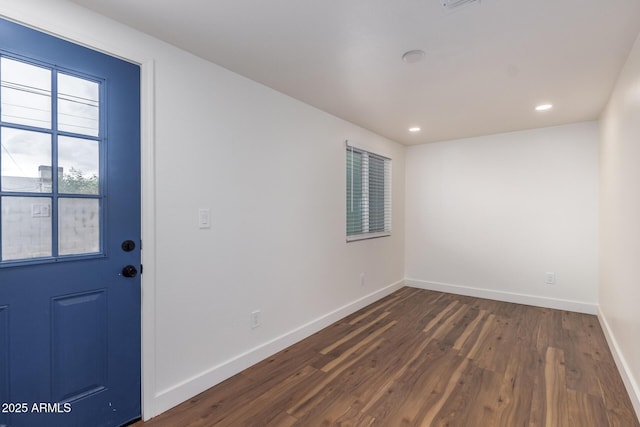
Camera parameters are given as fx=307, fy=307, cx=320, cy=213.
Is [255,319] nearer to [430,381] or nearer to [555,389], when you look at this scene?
[430,381]

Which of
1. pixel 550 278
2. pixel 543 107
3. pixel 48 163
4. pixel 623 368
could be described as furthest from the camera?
pixel 550 278

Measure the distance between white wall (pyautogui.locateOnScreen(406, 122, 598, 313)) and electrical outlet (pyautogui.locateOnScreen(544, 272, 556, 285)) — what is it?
4 cm

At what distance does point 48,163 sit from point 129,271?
0.71 m

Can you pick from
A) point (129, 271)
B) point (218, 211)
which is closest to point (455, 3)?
point (218, 211)

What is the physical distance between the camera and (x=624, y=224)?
7.55 feet

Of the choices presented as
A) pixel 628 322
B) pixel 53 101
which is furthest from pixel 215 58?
pixel 628 322

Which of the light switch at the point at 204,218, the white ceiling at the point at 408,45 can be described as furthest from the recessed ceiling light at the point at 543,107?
the light switch at the point at 204,218

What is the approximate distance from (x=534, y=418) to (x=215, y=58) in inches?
125

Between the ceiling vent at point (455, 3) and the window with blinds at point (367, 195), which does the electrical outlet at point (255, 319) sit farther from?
the ceiling vent at point (455, 3)

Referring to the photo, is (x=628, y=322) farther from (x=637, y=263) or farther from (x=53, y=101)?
(x=53, y=101)

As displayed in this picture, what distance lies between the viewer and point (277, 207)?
110 inches

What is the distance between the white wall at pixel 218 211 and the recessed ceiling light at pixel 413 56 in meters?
1.17

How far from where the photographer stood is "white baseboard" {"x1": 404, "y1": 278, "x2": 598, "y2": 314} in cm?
380


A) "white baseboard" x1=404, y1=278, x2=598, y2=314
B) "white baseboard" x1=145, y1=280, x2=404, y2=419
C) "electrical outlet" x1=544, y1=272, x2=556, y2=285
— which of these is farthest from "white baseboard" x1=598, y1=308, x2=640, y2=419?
"white baseboard" x1=145, y1=280, x2=404, y2=419
